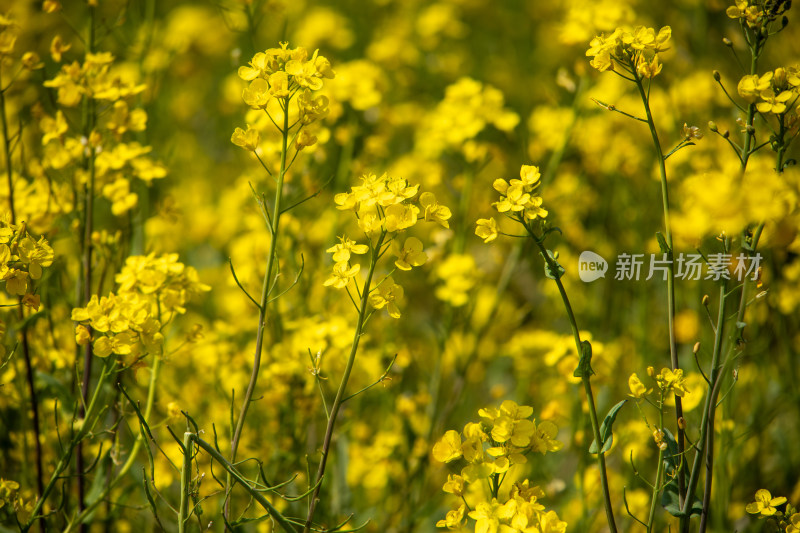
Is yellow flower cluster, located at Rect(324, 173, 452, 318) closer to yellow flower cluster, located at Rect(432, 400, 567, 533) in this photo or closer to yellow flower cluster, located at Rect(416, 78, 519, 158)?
yellow flower cluster, located at Rect(432, 400, 567, 533)

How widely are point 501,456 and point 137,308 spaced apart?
76 centimetres

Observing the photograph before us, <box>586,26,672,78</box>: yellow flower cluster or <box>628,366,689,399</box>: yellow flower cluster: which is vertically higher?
<box>586,26,672,78</box>: yellow flower cluster

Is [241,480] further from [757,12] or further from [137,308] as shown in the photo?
[757,12]

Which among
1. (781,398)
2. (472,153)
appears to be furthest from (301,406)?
(781,398)

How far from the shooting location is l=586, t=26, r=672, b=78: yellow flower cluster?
4.29ft

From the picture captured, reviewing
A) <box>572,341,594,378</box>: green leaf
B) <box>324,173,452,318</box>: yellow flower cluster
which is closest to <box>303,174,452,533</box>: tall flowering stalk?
<box>324,173,452,318</box>: yellow flower cluster

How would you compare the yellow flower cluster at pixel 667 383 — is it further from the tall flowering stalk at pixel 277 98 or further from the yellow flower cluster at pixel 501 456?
the tall flowering stalk at pixel 277 98

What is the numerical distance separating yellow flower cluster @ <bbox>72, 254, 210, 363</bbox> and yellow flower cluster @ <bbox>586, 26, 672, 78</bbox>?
97 cm

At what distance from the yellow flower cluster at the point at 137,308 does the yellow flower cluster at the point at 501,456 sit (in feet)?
2.02

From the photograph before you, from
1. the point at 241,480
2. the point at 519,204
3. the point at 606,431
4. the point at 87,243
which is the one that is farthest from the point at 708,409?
the point at 87,243

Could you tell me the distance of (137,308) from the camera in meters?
1.35

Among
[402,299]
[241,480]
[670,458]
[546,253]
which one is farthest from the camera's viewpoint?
[402,299]

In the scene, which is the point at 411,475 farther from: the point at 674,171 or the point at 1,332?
the point at 674,171

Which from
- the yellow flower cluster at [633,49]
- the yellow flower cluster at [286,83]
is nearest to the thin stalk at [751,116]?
the yellow flower cluster at [633,49]
